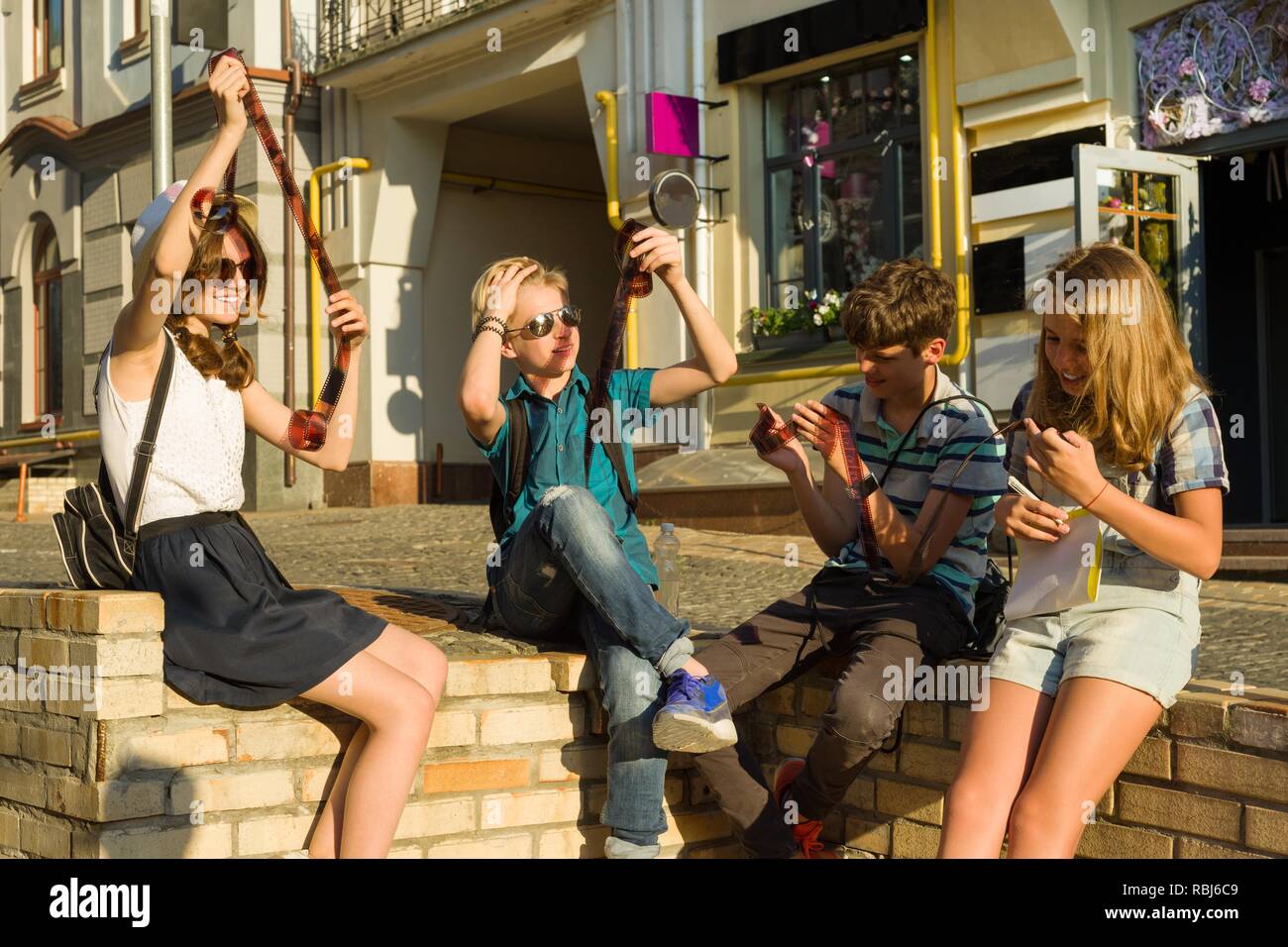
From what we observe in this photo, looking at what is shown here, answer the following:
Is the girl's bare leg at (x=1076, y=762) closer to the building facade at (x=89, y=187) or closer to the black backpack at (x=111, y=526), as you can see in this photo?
the black backpack at (x=111, y=526)

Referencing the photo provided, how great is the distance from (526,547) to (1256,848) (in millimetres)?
1977

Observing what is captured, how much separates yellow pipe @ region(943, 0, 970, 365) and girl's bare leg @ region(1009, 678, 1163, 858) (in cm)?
822

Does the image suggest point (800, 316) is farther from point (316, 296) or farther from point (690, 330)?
point (690, 330)

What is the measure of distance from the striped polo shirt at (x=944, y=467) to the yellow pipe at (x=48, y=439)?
1549 centimetres

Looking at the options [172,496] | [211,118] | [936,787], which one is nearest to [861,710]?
[936,787]

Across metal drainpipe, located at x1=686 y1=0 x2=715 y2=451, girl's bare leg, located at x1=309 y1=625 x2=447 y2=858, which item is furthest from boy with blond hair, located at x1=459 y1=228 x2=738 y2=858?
metal drainpipe, located at x1=686 y1=0 x2=715 y2=451

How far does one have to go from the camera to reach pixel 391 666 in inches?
157

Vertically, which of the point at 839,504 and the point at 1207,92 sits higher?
the point at 1207,92

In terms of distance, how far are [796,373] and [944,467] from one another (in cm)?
834

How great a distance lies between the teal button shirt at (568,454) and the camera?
4.54 m

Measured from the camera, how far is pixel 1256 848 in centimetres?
336

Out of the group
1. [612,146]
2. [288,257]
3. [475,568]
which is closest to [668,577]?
[475,568]

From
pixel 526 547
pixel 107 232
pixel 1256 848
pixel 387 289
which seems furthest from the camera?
pixel 107 232
